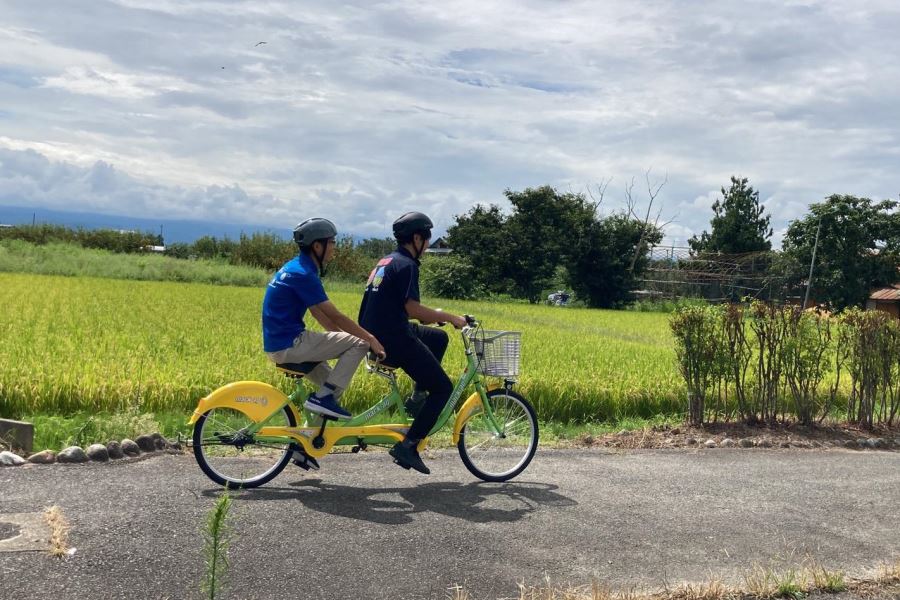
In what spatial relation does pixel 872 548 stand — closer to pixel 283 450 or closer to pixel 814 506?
pixel 814 506

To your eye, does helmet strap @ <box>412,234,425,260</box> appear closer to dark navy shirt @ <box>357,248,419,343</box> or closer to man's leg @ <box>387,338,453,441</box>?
dark navy shirt @ <box>357,248,419,343</box>

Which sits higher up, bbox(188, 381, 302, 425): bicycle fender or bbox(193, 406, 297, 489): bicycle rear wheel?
bbox(188, 381, 302, 425): bicycle fender

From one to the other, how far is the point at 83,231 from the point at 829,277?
141ft

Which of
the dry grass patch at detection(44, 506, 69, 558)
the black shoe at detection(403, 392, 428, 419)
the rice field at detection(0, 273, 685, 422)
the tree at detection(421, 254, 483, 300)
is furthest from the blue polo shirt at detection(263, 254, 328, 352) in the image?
the tree at detection(421, 254, 483, 300)

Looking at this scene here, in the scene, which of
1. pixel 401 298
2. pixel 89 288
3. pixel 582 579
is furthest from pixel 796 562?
pixel 89 288

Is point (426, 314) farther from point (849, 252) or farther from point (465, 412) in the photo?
point (849, 252)

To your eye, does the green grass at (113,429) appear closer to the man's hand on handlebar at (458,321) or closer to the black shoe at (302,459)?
the black shoe at (302,459)

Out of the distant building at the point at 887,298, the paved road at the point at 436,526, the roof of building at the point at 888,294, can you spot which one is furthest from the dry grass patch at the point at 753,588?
the distant building at the point at 887,298

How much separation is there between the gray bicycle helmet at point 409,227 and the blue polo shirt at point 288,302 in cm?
66

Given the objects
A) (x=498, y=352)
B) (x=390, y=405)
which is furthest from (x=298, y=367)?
(x=498, y=352)

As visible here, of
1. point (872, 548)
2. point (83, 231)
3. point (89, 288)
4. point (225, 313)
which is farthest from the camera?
point (83, 231)

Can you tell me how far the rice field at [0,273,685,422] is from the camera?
25.5 feet

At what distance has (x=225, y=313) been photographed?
19.0 meters

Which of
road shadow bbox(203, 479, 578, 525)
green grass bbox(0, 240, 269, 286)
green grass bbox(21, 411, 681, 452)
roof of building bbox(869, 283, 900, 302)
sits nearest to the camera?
road shadow bbox(203, 479, 578, 525)
